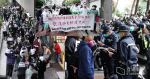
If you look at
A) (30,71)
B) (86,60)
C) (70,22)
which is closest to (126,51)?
(86,60)

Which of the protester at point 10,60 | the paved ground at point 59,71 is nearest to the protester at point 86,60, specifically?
the paved ground at point 59,71

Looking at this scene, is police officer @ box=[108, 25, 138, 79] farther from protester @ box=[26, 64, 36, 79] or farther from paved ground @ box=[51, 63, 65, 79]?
protester @ box=[26, 64, 36, 79]

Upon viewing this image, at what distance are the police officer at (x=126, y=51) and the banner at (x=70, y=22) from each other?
0.80m

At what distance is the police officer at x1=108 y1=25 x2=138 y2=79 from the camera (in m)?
3.34

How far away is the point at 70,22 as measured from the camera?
316 centimetres

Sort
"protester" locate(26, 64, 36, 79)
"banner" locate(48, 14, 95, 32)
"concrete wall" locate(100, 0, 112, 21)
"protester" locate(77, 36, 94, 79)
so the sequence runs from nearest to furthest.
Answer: "protester" locate(77, 36, 94, 79), "banner" locate(48, 14, 95, 32), "concrete wall" locate(100, 0, 112, 21), "protester" locate(26, 64, 36, 79)

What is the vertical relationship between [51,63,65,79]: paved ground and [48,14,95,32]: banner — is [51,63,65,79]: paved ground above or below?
below

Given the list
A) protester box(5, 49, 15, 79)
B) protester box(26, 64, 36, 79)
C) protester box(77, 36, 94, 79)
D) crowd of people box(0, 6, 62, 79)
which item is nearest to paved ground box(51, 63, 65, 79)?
protester box(77, 36, 94, 79)

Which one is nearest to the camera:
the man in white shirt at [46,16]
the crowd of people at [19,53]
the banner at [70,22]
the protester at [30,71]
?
the banner at [70,22]

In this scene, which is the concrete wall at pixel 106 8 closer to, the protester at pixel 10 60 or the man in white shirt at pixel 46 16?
the man in white shirt at pixel 46 16

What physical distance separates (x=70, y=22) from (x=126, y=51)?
138 centimetres

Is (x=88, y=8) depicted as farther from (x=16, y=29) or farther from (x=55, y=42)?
(x=16, y=29)

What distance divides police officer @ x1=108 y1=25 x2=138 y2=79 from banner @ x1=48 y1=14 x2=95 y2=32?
803 mm

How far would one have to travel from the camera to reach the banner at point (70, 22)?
312 centimetres
